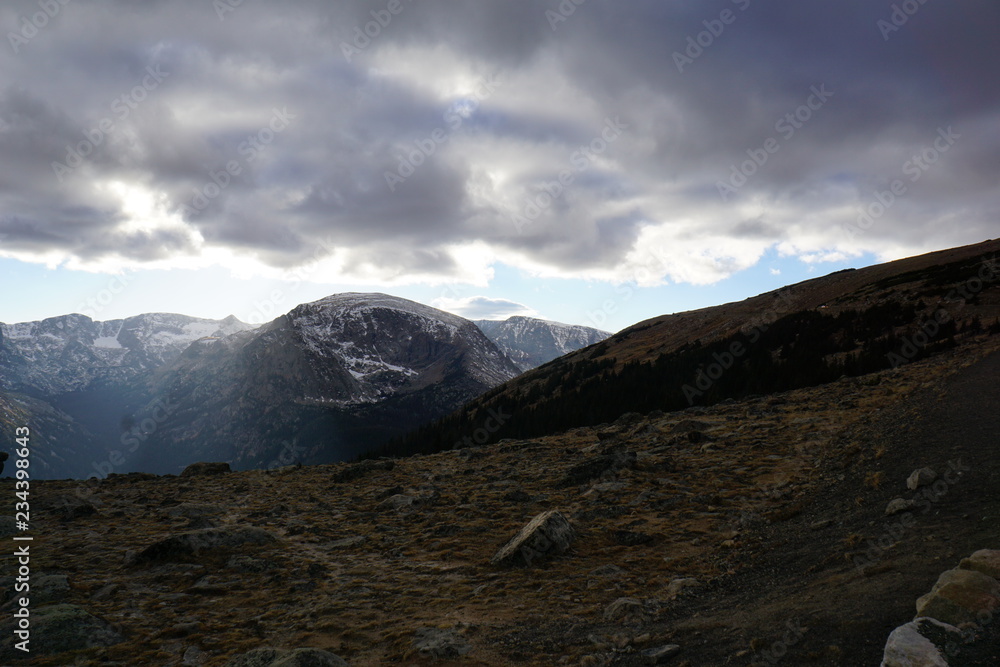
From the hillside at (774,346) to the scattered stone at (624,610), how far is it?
51.7 meters

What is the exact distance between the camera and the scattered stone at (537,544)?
1398cm

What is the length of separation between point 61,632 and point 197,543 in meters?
5.26

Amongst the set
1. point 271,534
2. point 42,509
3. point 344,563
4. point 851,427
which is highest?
point 42,509

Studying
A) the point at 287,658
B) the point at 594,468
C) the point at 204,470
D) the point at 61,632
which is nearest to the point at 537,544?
the point at 287,658

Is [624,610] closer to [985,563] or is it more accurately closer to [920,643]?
[920,643]

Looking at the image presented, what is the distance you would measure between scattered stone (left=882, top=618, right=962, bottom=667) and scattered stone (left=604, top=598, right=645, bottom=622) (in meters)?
4.76

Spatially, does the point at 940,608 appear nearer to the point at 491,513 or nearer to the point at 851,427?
the point at 491,513

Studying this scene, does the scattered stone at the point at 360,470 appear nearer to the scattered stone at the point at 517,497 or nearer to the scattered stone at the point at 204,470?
the scattered stone at the point at 204,470

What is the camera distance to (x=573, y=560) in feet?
44.9

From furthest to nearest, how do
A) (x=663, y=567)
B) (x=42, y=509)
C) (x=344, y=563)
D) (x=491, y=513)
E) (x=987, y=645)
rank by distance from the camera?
(x=42, y=509), (x=491, y=513), (x=344, y=563), (x=663, y=567), (x=987, y=645)

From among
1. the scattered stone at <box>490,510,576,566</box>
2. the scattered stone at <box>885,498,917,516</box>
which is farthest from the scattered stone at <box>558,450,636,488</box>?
the scattered stone at <box>885,498,917,516</box>

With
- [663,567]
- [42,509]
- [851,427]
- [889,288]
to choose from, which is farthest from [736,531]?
[889,288]

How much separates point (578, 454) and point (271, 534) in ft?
60.9

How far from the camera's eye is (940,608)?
6.17 metres
